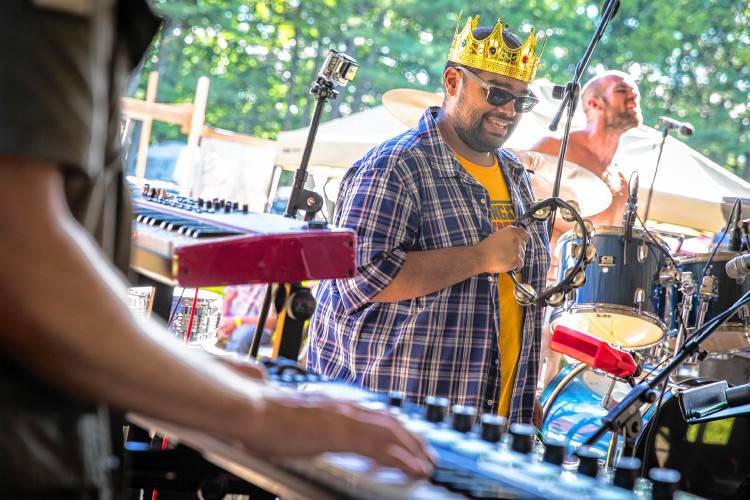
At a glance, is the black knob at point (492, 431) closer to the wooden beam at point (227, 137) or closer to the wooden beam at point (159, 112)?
the wooden beam at point (159, 112)

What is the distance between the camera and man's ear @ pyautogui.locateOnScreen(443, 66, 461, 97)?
13.7 ft

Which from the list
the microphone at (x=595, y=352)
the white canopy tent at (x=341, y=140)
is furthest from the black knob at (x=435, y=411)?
the white canopy tent at (x=341, y=140)

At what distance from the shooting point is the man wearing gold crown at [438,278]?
361 centimetres

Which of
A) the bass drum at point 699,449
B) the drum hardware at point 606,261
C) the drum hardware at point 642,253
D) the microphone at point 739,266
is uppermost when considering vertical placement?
the drum hardware at point 642,253

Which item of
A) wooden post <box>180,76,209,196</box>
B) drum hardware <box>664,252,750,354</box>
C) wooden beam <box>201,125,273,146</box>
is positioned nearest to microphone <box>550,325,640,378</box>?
drum hardware <box>664,252,750,354</box>


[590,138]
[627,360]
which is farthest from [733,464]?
[590,138]

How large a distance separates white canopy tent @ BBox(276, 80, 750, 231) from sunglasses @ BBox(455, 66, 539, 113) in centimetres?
482

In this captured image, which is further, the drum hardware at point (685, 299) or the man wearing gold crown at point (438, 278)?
the drum hardware at point (685, 299)

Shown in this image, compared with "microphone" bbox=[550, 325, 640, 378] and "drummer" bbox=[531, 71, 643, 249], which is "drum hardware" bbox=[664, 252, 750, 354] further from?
"drummer" bbox=[531, 71, 643, 249]

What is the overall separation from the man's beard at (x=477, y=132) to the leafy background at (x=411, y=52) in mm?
17429

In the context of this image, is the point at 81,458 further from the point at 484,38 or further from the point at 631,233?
the point at 631,233

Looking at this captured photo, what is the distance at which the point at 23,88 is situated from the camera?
0.97 m

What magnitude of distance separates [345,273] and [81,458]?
1.00 m

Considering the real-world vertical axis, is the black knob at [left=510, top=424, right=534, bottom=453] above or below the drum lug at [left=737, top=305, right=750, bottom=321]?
below
